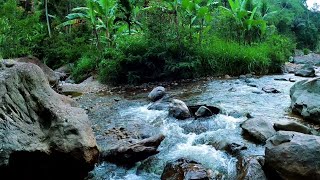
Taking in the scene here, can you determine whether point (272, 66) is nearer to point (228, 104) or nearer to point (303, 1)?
point (228, 104)

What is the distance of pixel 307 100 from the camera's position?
7676 mm

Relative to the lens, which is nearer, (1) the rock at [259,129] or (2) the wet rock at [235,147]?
(2) the wet rock at [235,147]

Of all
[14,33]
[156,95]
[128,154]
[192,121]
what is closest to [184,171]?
[128,154]

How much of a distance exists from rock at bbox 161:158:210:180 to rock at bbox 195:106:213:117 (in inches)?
109

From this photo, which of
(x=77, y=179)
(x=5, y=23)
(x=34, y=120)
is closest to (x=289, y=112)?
(x=77, y=179)

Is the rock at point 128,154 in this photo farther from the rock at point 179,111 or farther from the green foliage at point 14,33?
the green foliage at point 14,33

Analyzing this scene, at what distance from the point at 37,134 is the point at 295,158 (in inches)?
142

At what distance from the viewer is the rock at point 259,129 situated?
19.1ft

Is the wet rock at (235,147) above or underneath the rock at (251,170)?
underneath

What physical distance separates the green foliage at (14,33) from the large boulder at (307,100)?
15748 millimetres

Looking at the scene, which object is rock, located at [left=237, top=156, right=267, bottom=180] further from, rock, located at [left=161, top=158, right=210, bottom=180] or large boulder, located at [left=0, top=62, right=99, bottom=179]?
large boulder, located at [left=0, top=62, right=99, bottom=179]

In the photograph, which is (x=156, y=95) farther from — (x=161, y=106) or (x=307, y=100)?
(x=307, y=100)

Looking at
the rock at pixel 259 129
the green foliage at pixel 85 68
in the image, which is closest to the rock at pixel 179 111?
the rock at pixel 259 129

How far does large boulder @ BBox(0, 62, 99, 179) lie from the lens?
14.0ft
